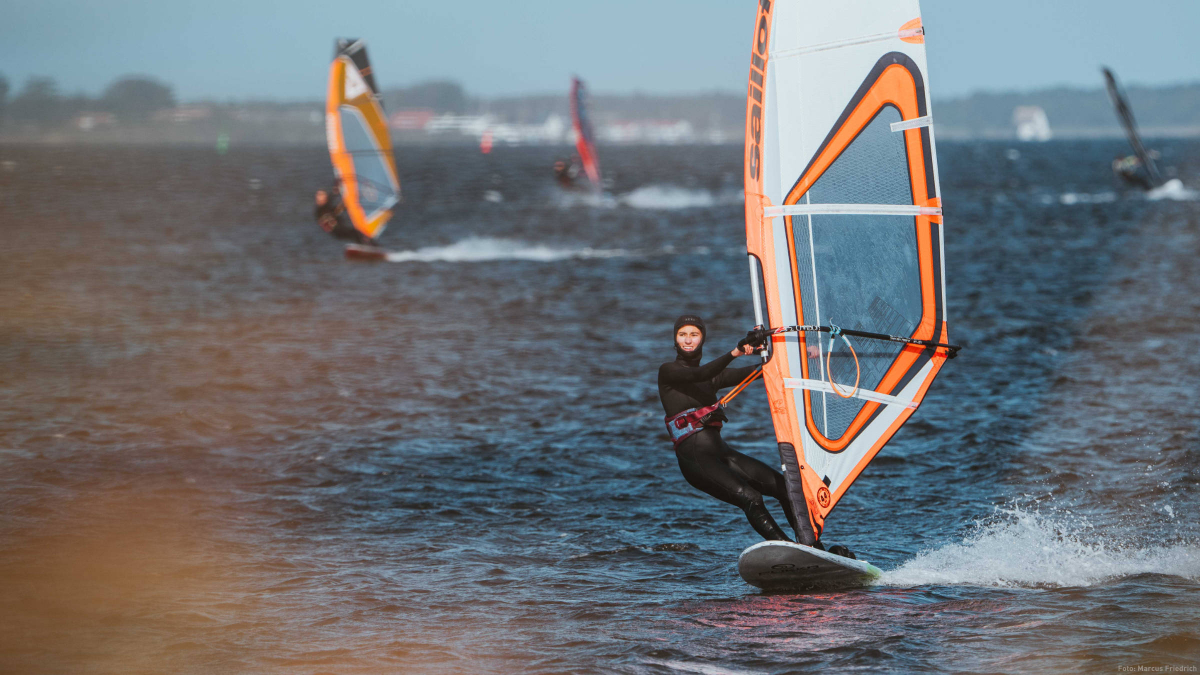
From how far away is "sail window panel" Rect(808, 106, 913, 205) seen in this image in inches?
291

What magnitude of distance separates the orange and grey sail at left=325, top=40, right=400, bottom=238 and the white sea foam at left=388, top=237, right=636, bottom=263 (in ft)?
8.63

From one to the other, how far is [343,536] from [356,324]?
12325mm

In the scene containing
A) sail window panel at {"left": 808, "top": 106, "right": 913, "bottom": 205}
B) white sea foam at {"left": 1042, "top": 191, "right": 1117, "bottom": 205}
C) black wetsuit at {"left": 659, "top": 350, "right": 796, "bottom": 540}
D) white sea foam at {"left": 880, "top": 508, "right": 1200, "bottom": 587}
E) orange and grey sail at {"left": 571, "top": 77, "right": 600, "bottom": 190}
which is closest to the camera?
sail window panel at {"left": 808, "top": 106, "right": 913, "bottom": 205}

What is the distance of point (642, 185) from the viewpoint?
76.1 metres

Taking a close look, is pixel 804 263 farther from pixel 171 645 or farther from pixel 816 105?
pixel 171 645

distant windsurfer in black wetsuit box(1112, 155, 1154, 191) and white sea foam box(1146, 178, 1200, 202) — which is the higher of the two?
distant windsurfer in black wetsuit box(1112, 155, 1154, 191)

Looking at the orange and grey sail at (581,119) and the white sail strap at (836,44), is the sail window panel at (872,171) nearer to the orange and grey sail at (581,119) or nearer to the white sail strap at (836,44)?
the white sail strap at (836,44)

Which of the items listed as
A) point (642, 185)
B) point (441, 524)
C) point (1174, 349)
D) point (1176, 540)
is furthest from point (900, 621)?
point (642, 185)

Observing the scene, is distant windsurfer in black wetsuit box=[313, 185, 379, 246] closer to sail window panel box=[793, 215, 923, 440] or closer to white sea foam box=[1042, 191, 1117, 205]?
sail window panel box=[793, 215, 923, 440]

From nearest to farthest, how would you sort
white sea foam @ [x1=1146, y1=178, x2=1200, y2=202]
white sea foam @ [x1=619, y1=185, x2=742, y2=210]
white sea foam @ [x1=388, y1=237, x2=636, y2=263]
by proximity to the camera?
white sea foam @ [x1=388, y1=237, x2=636, y2=263], white sea foam @ [x1=1146, y1=178, x2=1200, y2=202], white sea foam @ [x1=619, y1=185, x2=742, y2=210]

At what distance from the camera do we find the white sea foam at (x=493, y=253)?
107 feet

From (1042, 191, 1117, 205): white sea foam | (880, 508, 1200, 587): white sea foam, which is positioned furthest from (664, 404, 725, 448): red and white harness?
(1042, 191, 1117, 205): white sea foam

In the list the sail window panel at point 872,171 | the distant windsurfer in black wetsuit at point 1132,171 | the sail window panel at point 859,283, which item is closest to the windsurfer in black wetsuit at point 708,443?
the sail window panel at point 859,283

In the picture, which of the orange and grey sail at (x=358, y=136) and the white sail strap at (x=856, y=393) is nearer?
the white sail strap at (x=856, y=393)
